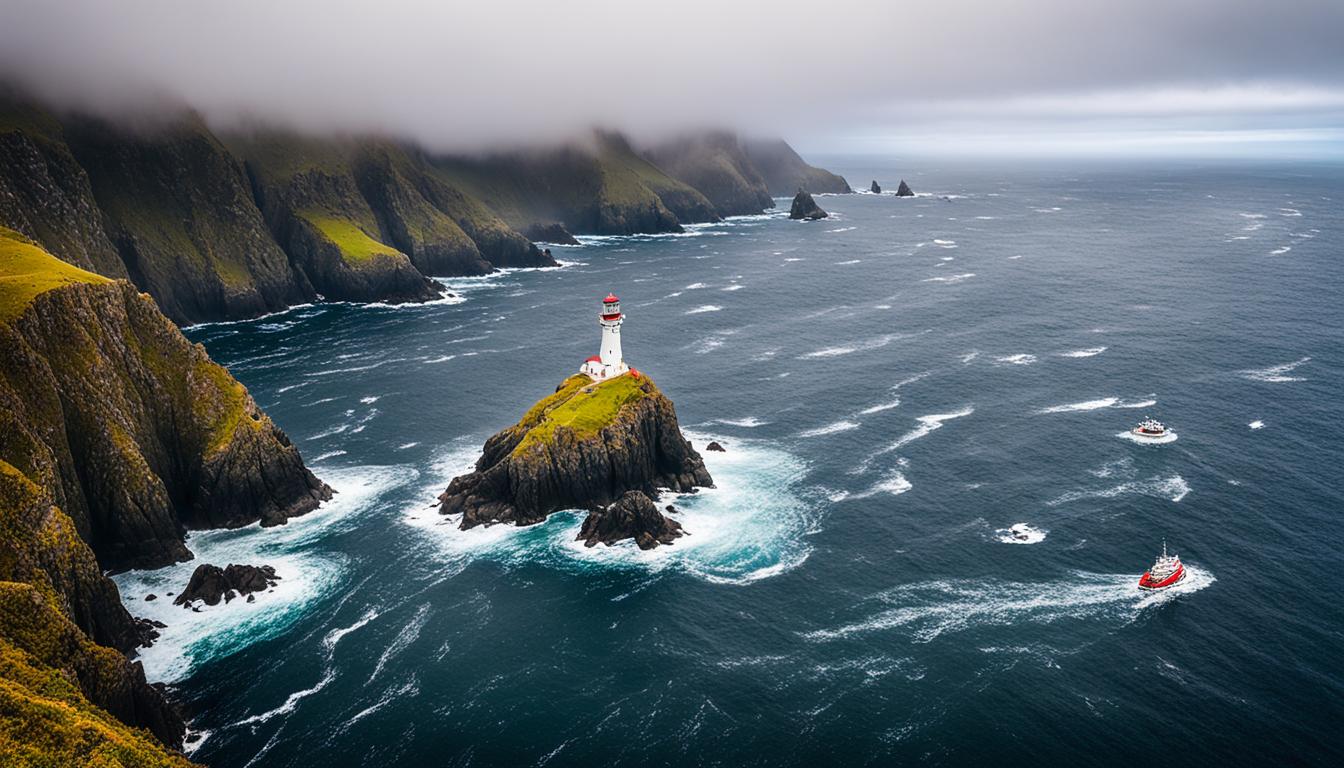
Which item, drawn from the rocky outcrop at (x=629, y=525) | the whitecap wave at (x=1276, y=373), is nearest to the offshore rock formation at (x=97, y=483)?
the rocky outcrop at (x=629, y=525)

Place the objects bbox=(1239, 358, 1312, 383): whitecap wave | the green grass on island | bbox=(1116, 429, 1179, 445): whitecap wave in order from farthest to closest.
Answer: bbox=(1239, 358, 1312, 383): whitecap wave, bbox=(1116, 429, 1179, 445): whitecap wave, the green grass on island

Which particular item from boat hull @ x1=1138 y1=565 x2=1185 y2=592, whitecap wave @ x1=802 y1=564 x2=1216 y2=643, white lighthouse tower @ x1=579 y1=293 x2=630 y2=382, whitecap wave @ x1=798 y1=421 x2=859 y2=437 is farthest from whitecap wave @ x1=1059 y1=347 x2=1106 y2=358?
white lighthouse tower @ x1=579 y1=293 x2=630 y2=382

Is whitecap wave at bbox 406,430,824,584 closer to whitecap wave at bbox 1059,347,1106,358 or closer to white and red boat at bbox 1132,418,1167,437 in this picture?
white and red boat at bbox 1132,418,1167,437

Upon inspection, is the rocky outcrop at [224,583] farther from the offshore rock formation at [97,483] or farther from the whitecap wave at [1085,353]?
the whitecap wave at [1085,353]

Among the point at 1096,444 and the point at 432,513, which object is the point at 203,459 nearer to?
the point at 432,513

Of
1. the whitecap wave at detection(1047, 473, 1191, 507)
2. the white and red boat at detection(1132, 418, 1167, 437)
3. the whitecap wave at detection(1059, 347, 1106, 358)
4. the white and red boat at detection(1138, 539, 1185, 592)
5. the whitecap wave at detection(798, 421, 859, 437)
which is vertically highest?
the whitecap wave at detection(1059, 347, 1106, 358)
